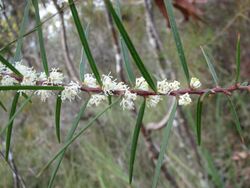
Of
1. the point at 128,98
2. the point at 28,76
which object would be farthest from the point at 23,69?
the point at 128,98

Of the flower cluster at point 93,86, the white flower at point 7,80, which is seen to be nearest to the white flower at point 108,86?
the flower cluster at point 93,86

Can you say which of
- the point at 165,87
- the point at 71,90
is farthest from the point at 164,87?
the point at 71,90

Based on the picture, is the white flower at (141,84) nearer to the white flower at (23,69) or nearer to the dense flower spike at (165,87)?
the dense flower spike at (165,87)

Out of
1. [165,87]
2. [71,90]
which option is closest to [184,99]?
[165,87]

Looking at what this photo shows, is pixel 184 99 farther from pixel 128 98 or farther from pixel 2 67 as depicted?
pixel 2 67

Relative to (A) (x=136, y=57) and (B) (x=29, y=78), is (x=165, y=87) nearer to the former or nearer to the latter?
(A) (x=136, y=57)

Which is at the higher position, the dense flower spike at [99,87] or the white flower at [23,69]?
the white flower at [23,69]

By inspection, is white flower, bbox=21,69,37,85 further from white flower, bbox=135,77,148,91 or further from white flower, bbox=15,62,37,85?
white flower, bbox=135,77,148,91

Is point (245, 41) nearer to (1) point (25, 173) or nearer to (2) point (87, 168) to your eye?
(2) point (87, 168)

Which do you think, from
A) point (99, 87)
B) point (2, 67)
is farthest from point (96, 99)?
point (2, 67)

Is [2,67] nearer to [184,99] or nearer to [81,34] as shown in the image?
[81,34]

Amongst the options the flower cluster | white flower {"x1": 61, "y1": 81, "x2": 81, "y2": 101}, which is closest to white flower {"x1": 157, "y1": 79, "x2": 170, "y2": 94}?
the flower cluster

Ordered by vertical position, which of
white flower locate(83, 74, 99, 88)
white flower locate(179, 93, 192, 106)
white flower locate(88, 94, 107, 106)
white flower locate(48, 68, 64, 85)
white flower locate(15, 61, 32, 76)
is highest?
white flower locate(15, 61, 32, 76)
